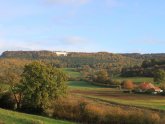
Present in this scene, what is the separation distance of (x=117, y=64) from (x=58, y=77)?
406 ft

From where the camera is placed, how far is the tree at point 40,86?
2431 inches

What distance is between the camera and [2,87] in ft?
242

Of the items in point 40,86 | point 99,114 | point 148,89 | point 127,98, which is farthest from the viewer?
point 148,89

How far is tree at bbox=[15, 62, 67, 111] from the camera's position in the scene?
2431 inches

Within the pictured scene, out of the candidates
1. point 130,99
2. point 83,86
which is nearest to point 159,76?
point 83,86

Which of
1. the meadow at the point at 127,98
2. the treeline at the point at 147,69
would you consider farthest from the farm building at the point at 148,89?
the treeline at the point at 147,69

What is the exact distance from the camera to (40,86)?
63.0 meters

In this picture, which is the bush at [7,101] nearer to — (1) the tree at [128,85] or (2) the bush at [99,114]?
(2) the bush at [99,114]

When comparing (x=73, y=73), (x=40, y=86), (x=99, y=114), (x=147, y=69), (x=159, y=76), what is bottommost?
(x=99, y=114)

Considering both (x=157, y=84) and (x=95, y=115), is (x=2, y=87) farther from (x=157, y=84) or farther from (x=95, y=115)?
(x=157, y=84)

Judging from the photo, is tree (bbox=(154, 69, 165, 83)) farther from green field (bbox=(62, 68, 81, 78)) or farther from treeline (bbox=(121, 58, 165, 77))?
green field (bbox=(62, 68, 81, 78))

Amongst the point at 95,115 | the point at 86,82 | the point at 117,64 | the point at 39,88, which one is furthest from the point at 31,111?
the point at 117,64

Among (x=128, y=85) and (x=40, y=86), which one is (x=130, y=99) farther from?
(x=128, y=85)

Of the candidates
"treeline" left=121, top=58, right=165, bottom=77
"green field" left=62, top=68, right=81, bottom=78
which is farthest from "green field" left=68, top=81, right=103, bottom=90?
"treeline" left=121, top=58, right=165, bottom=77
